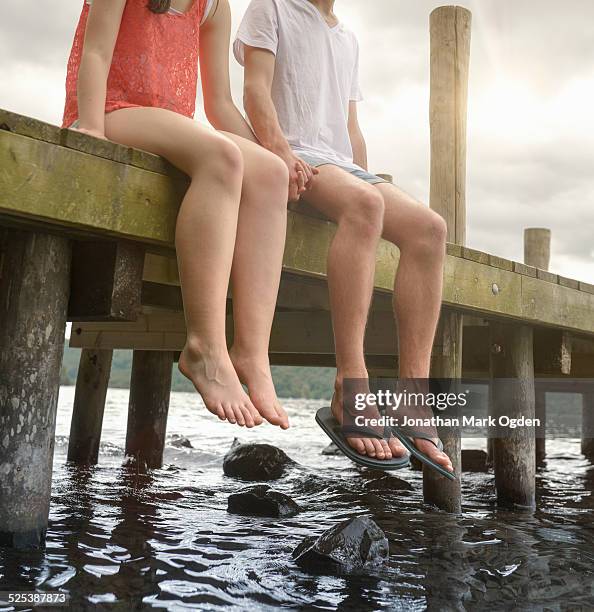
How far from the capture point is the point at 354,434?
279 centimetres

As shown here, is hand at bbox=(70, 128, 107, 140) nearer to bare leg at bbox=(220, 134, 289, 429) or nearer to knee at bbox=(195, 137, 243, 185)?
knee at bbox=(195, 137, 243, 185)

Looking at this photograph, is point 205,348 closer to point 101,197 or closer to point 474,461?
point 101,197

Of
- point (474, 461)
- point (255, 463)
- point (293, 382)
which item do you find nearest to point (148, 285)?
point (255, 463)

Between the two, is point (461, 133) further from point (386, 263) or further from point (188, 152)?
point (188, 152)

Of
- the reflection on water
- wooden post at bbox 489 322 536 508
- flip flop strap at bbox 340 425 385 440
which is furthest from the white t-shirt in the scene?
wooden post at bbox 489 322 536 508

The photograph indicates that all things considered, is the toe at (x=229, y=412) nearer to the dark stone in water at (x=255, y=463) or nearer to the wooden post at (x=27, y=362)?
the wooden post at (x=27, y=362)

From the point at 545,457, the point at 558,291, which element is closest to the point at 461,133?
the point at 558,291

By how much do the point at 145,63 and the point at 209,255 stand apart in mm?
825

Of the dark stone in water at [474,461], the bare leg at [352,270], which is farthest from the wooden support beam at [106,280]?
the dark stone in water at [474,461]

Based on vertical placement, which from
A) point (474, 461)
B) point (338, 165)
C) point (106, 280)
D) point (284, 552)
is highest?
point (338, 165)

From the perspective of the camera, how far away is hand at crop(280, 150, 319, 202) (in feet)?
9.39

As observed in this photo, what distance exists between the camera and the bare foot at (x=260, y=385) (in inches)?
98.2

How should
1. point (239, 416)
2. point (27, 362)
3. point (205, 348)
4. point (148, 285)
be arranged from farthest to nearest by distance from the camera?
point (148, 285) → point (27, 362) → point (205, 348) → point (239, 416)

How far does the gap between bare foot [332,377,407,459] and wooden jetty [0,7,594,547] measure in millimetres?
549
